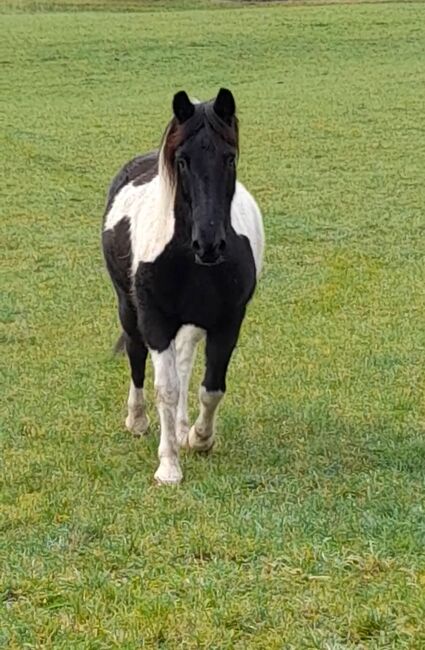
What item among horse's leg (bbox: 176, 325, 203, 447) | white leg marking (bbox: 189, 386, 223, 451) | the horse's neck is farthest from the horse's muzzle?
horse's leg (bbox: 176, 325, 203, 447)

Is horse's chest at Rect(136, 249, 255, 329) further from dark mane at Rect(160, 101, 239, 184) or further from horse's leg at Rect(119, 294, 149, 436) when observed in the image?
horse's leg at Rect(119, 294, 149, 436)

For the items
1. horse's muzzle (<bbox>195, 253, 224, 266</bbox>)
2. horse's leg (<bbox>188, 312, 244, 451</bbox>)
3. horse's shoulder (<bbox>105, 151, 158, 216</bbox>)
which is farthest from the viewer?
horse's shoulder (<bbox>105, 151, 158, 216</bbox>)

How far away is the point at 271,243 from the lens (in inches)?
581

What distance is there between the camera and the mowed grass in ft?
12.5

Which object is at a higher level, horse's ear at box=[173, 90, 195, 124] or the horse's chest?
horse's ear at box=[173, 90, 195, 124]

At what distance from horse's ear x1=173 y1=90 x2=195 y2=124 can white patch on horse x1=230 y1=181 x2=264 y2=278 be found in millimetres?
722

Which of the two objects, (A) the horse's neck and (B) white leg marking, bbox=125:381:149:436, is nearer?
(A) the horse's neck

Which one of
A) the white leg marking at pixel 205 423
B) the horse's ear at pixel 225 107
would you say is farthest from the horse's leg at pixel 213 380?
the horse's ear at pixel 225 107

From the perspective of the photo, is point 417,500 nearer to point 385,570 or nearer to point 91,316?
point 385,570

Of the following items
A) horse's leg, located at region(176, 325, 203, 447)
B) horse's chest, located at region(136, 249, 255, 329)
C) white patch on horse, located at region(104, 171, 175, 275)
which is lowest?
horse's leg, located at region(176, 325, 203, 447)

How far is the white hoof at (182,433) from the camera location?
690 cm

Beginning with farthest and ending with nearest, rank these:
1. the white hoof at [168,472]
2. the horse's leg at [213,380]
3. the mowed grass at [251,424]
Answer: the horse's leg at [213,380] < the white hoof at [168,472] < the mowed grass at [251,424]

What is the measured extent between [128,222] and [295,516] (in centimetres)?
260

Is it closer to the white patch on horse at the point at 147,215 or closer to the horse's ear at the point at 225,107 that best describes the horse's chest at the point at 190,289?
the white patch on horse at the point at 147,215
